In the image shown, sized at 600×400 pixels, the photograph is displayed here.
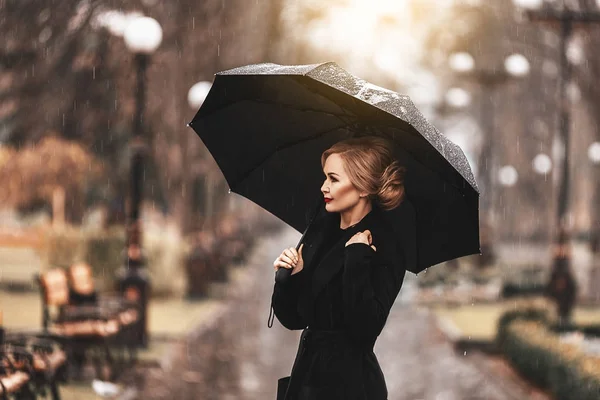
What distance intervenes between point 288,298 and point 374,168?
26.8 inches

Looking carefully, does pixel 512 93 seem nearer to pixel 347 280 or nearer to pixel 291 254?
pixel 291 254

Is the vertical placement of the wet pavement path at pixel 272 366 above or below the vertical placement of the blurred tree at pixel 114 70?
below

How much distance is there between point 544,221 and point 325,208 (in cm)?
4902

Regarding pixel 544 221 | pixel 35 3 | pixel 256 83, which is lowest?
pixel 544 221

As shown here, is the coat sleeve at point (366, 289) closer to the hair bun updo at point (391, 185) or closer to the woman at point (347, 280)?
the woman at point (347, 280)

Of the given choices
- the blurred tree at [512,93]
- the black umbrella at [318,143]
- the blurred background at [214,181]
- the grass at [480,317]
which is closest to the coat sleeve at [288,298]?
the black umbrella at [318,143]

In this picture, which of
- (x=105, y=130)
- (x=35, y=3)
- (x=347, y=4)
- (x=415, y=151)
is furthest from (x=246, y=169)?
(x=347, y=4)

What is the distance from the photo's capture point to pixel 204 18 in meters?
24.0

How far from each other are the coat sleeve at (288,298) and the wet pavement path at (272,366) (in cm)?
608

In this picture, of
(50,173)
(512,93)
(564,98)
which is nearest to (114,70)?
(50,173)

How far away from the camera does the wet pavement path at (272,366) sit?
10812 millimetres

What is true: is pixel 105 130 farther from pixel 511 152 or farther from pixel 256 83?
pixel 511 152

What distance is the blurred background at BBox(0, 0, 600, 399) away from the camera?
12133 millimetres

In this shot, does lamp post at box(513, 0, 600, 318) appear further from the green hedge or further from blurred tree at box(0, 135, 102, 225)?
blurred tree at box(0, 135, 102, 225)
